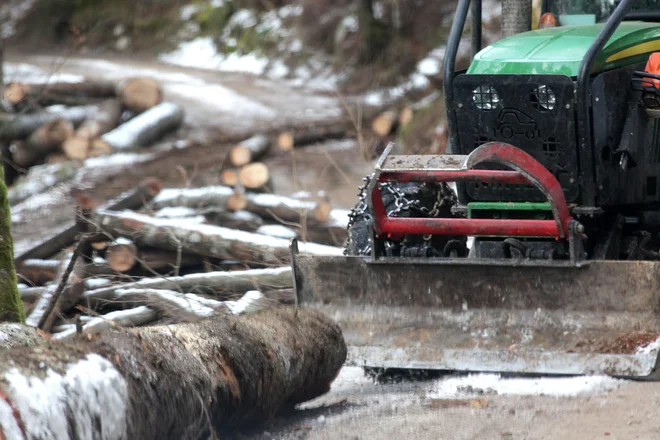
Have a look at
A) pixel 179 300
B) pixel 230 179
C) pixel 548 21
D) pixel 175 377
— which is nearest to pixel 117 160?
pixel 230 179

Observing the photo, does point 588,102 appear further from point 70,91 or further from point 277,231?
point 70,91

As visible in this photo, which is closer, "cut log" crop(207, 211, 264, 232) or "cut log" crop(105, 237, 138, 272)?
"cut log" crop(105, 237, 138, 272)

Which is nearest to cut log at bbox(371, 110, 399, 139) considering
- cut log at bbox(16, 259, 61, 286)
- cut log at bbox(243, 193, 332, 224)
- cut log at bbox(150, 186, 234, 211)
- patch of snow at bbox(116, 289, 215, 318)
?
cut log at bbox(243, 193, 332, 224)

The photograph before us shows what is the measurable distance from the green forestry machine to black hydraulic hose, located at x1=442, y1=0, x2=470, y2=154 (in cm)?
1

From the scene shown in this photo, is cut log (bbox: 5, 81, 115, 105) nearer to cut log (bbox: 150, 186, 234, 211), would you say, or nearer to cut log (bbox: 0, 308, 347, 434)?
cut log (bbox: 150, 186, 234, 211)

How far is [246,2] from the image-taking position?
962 inches

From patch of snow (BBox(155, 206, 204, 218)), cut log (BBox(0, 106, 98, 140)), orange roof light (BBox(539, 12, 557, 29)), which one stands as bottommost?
cut log (BBox(0, 106, 98, 140))

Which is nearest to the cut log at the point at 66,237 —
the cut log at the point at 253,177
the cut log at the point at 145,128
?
the cut log at the point at 253,177

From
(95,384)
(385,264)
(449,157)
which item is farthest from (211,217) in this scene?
(95,384)

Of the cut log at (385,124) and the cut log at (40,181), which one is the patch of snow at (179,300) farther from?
the cut log at (385,124)

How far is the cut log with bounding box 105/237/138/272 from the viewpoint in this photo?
25.4ft

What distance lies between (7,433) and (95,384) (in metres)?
A: 0.49

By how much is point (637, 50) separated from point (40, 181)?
687 cm

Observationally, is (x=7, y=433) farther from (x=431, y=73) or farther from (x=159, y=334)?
(x=431, y=73)
